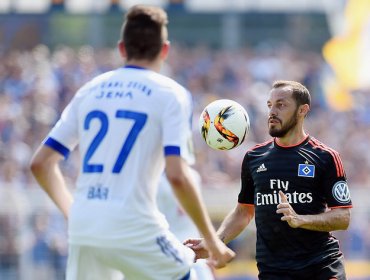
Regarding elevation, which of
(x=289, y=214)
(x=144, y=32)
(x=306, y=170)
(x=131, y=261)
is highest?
(x=144, y=32)

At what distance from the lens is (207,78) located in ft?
65.3

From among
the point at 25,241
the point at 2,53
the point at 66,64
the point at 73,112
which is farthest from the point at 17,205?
the point at 73,112

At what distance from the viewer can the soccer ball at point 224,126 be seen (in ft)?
27.1

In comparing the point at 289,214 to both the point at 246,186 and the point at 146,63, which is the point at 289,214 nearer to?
the point at 246,186

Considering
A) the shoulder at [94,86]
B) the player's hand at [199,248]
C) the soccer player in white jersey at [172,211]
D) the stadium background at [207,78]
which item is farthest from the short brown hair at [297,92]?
the stadium background at [207,78]

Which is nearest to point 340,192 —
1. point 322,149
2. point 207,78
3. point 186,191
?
point 322,149

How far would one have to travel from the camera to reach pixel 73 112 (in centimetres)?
679

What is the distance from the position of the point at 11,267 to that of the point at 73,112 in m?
8.70

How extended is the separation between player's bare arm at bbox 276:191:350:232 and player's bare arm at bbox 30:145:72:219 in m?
1.51

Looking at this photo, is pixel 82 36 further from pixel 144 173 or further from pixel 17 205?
pixel 144 173

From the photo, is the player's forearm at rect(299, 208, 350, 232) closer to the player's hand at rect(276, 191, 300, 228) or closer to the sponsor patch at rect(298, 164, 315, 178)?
the player's hand at rect(276, 191, 300, 228)

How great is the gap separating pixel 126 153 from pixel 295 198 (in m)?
1.80

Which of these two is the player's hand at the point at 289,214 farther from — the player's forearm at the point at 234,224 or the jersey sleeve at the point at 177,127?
the jersey sleeve at the point at 177,127

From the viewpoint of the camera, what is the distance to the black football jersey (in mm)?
7836
